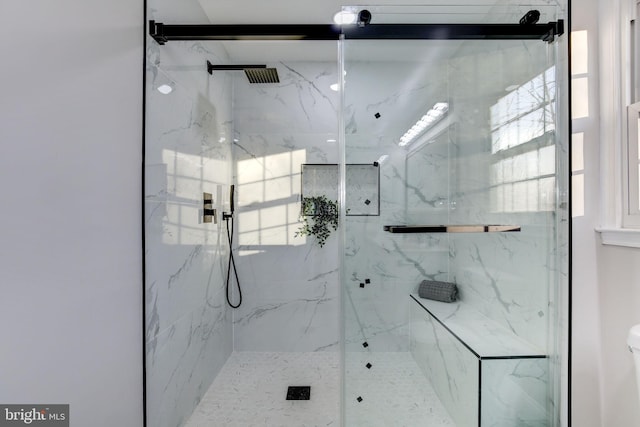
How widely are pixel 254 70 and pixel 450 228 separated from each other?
1.78 meters

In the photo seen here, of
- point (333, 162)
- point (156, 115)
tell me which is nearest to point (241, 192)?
point (333, 162)

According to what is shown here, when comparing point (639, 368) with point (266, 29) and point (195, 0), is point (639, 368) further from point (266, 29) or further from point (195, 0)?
point (195, 0)

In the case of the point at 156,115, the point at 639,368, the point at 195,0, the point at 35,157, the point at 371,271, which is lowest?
the point at 639,368

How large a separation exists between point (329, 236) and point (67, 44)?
2179mm

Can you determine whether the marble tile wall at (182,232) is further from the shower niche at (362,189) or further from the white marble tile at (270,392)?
the shower niche at (362,189)

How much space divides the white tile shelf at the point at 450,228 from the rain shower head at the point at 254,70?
1504mm

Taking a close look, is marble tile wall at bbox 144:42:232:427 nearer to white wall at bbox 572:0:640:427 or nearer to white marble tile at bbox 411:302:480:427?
white marble tile at bbox 411:302:480:427

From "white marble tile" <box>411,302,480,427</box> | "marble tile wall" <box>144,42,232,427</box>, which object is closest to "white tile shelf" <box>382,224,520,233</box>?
"white marble tile" <box>411,302,480,427</box>

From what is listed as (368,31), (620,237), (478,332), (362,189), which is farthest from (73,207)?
(620,237)

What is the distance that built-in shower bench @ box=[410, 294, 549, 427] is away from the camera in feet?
4.70

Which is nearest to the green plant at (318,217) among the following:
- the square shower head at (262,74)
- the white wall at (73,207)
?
the square shower head at (262,74)

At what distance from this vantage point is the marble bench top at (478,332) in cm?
147

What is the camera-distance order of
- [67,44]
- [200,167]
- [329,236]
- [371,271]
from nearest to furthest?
[67,44] < [371,271] < [200,167] < [329,236]

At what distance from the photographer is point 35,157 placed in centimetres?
89
